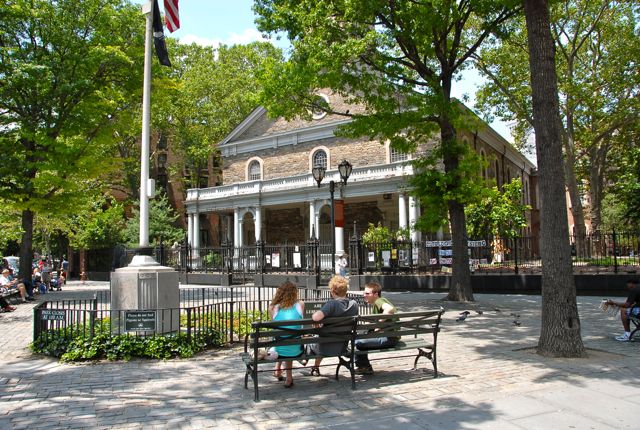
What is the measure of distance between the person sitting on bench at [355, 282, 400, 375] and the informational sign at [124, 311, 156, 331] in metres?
3.43

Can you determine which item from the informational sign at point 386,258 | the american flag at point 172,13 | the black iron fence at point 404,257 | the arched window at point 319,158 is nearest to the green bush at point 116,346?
the american flag at point 172,13

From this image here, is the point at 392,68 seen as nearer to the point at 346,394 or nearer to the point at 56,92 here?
the point at 346,394

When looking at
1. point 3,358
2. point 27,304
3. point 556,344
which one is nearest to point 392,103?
point 556,344

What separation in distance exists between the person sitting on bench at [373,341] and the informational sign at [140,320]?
3434 mm

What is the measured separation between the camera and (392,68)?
1544 cm

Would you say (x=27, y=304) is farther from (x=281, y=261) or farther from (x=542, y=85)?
(x=542, y=85)

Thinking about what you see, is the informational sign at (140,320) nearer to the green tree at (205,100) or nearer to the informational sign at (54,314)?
the informational sign at (54,314)

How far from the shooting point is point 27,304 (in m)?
18.3

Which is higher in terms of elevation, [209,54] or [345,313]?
[209,54]

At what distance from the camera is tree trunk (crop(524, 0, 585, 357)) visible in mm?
7668

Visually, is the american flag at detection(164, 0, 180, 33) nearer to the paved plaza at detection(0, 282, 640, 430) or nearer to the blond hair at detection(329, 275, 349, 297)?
the paved plaza at detection(0, 282, 640, 430)

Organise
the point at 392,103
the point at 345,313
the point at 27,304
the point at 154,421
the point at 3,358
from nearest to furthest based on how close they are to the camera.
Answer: the point at 154,421, the point at 345,313, the point at 3,358, the point at 392,103, the point at 27,304

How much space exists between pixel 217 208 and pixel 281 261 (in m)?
14.3

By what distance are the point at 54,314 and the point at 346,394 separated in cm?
541
